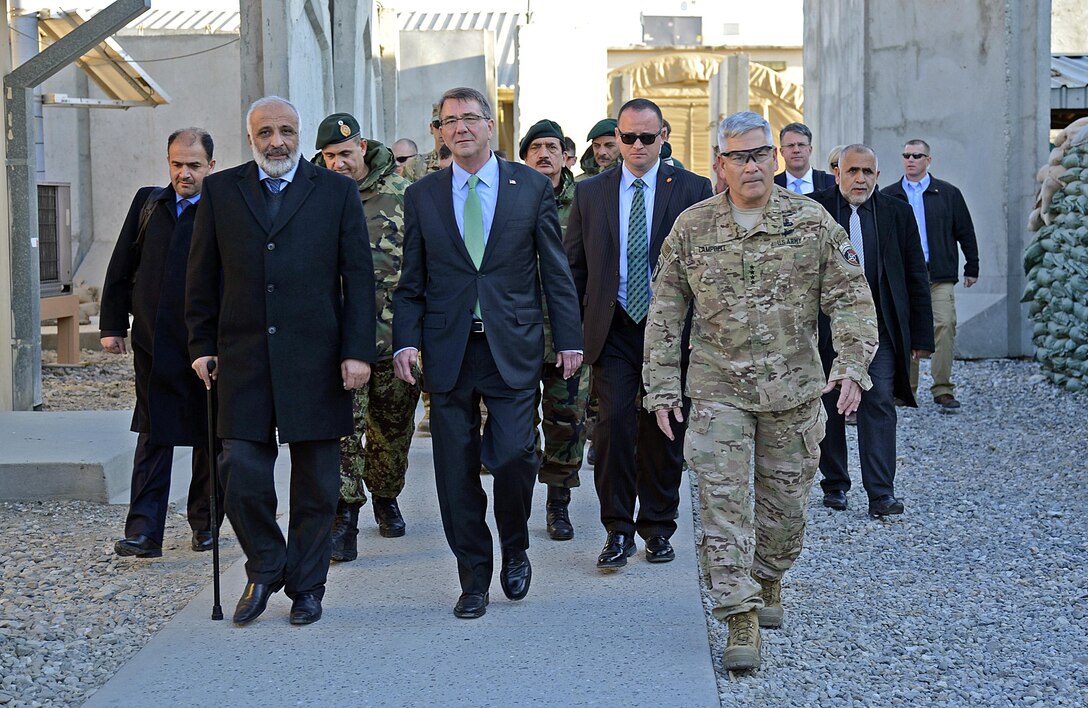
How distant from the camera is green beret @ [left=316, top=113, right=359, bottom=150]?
19.2 feet

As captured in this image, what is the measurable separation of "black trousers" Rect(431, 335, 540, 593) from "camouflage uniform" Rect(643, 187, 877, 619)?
63 cm

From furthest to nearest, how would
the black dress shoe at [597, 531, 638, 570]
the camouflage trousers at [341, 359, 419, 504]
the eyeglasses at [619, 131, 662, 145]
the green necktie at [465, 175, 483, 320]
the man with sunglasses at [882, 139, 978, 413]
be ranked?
the man with sunglasses at [882, 139, 978, 413]
the camouflage trousers at [341, 359, 419, 504]
the eyeglasses at [619, 131, 662, 145]
the black dress shoe at [597, 531, 638, 570]
the green necktie at [465, 175, 483, 320]

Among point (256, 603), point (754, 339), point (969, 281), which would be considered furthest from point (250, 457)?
point (969, 281)

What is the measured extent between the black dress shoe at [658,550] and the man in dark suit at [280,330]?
4.84ft

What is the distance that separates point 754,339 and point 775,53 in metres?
30.6

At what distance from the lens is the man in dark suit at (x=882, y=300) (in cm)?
702

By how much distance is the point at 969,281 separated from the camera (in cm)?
1093

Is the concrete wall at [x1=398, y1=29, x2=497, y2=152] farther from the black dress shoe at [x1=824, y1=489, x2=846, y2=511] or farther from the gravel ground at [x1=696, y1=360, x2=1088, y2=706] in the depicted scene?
the black dress shoe at [x1=824, y1=489, x2=846, y2=511]

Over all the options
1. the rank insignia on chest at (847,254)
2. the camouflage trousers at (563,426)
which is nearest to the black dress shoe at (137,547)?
the camouflage trousers at (563,426)

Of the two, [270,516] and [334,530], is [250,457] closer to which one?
[270,516]

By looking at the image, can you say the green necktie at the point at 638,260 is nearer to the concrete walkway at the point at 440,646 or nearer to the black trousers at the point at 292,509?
the concrete walkway at the point at 440,646

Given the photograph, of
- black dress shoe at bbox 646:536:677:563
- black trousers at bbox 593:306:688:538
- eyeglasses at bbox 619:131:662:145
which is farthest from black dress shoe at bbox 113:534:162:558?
eyeglasses at bbox 619:131:662:145

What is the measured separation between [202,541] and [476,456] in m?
1.79

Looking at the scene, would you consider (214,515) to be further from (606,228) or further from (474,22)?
(474,22)
